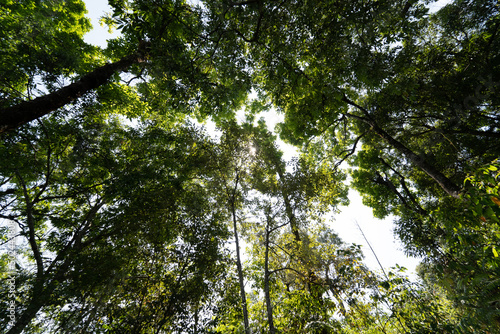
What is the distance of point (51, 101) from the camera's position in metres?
4.83

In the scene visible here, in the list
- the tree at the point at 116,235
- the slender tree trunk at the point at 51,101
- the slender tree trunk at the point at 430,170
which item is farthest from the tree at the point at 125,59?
the slender tree trunk at the point at 430,170

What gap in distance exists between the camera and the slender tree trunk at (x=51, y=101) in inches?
168

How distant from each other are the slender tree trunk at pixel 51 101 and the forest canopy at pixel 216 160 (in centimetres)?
3

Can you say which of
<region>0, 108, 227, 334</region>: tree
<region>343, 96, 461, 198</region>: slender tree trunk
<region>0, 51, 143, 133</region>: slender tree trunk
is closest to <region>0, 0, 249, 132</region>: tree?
<region>0, 51, 143, 133</region>: slender tree trunk

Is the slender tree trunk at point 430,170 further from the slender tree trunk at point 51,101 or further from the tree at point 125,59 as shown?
the slender tree trunk at point 51,101

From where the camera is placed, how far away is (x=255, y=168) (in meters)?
Answer: 7.69

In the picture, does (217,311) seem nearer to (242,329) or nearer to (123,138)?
(242,329)

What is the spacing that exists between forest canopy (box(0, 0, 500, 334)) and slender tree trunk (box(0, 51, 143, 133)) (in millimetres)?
33

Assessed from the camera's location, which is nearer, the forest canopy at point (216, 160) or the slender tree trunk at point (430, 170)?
the forest canopy at point (216, 160)

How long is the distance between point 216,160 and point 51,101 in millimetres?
4894

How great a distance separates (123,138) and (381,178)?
1438 cm

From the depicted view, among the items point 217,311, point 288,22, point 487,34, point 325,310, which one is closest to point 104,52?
point 288,22

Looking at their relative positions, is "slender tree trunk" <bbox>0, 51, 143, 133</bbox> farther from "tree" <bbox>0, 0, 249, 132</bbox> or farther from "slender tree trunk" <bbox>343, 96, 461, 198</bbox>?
"slender tree trunk" <bbox>343, 96, 461, 198</bbox>

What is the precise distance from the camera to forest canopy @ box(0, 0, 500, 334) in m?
4.16
